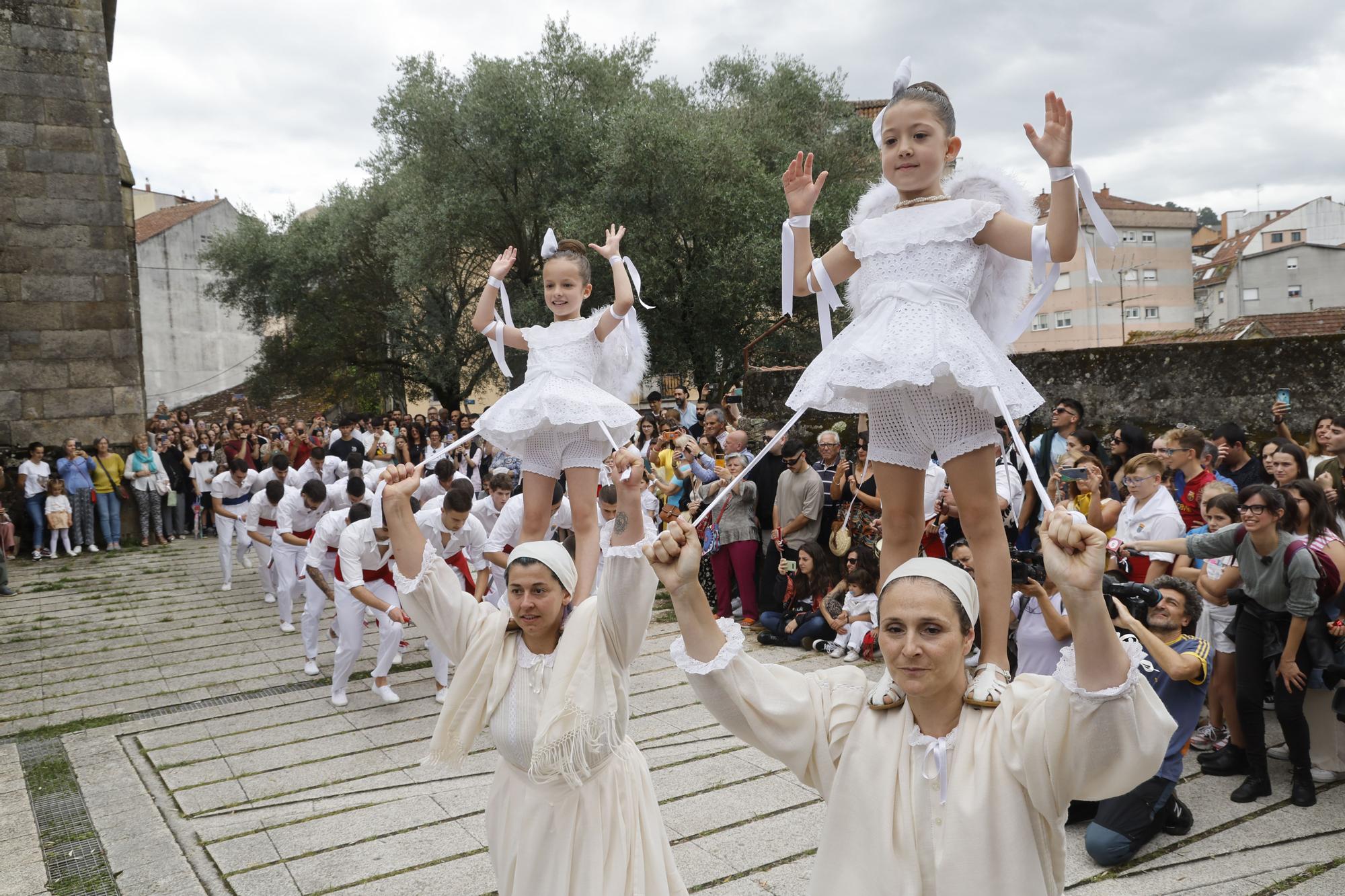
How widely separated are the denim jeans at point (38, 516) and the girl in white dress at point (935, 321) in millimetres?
14891

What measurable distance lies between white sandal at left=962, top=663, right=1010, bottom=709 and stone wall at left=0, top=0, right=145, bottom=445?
1568 centimetres

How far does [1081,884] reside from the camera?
164 inches

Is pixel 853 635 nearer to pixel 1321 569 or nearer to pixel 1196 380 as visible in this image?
pixel 1321 569

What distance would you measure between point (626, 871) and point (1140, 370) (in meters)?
7.78

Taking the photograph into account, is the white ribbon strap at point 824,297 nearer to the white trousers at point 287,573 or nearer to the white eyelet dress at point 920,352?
the white eyelet dress at point 920,352

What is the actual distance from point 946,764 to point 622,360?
304cm

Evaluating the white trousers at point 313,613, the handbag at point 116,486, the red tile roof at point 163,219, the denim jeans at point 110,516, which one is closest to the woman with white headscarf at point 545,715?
the white trousers at point 313,613

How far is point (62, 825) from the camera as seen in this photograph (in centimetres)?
515

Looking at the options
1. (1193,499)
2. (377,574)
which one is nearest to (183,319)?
(377,574)

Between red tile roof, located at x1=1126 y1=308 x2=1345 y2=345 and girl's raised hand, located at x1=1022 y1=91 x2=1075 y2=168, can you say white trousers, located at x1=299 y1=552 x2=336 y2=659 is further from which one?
red tile roof, located at x1=1126 y1=308 x2=1345 y2=345

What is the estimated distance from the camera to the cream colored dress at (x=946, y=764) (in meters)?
1.87

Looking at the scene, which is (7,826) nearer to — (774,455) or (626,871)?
(626,871)

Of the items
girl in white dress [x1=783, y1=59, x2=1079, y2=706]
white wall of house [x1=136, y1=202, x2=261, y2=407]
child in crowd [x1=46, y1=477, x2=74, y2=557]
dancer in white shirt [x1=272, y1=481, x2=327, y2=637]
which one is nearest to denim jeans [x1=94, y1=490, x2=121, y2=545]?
child in crowd [x1=46, y1=477, x2=74, y2=557]

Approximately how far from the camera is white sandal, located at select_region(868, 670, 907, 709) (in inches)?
86.0
